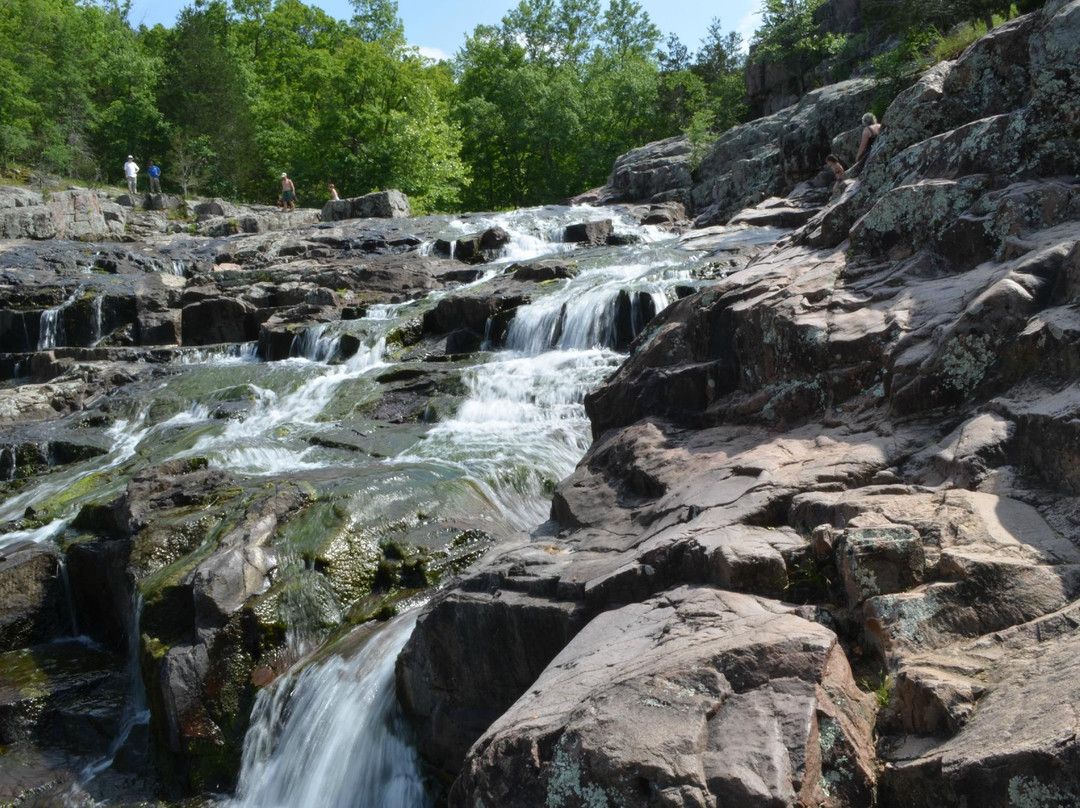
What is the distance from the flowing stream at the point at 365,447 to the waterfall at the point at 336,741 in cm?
1

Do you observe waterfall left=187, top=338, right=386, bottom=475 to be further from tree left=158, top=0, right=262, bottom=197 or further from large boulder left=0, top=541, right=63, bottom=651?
tree left=158, top=0, right=262, bottom=197

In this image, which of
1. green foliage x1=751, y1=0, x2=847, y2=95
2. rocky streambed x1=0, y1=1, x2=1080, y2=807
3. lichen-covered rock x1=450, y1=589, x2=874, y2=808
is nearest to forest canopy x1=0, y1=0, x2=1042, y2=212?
green foliage x1=751, y1=0, x2=847, y2=95

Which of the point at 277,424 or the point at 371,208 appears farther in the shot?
the point at 371,208

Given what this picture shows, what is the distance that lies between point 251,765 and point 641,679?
13.8 feet

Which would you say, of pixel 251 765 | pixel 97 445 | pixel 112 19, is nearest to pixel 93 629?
pixel 251 765

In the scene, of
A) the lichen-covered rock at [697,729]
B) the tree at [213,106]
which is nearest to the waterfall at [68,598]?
the lichen-covered rock at [697,729]

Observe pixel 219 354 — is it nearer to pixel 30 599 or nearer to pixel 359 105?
pixel 30 599

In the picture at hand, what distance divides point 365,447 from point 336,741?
16.9 feet

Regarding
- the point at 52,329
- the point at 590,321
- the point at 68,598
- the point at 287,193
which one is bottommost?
the point at 68,598

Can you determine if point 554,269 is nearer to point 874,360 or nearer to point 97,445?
Result: point 97,445

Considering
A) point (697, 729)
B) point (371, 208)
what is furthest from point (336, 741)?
point (371, 208)

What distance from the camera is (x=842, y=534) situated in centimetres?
378

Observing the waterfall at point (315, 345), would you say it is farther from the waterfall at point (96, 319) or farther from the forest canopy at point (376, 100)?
the forest canopy at point (376, 100)

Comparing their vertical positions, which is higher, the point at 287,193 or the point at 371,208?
the point at 287,193
